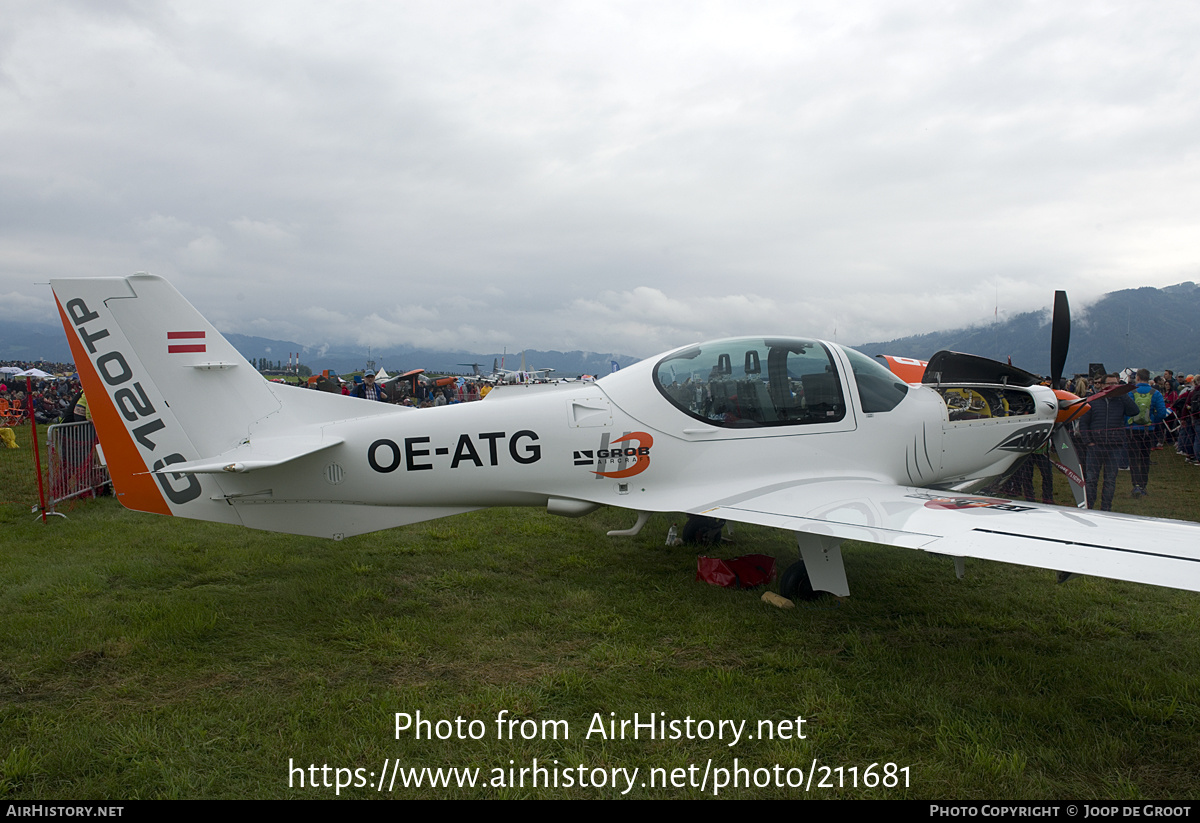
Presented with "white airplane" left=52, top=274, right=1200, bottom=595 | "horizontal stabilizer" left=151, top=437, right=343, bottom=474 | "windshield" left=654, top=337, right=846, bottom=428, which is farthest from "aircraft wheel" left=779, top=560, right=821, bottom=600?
"horizontal stabilizer" left=151, top=437, right=343, bottom=474

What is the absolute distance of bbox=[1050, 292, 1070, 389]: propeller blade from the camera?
6.70 m

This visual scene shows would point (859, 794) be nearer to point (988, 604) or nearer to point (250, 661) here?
point (988, 604)

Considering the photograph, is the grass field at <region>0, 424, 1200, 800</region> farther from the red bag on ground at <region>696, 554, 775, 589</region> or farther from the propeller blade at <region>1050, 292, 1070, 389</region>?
the propeller blade at <region>1050, 292, 1070, 389</region>

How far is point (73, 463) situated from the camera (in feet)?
30.1

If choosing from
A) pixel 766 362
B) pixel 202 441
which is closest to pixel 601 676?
pixel 766 362

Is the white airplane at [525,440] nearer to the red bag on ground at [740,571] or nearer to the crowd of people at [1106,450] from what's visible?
the red bag on ground at [740,571]

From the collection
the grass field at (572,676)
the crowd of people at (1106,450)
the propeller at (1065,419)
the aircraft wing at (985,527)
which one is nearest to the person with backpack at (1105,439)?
the crowd of people at (1106,450)

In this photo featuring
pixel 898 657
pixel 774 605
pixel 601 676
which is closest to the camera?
pixel 601 676

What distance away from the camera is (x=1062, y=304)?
6.79 metres

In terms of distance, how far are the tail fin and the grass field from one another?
90cm

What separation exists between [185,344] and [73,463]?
6.14 m

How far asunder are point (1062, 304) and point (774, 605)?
190 inches

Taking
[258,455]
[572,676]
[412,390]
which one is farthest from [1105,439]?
[412,390]

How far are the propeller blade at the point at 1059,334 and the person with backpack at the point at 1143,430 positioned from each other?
201cm
